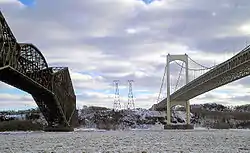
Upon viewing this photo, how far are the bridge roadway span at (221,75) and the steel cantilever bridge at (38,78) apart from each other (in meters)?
23.2

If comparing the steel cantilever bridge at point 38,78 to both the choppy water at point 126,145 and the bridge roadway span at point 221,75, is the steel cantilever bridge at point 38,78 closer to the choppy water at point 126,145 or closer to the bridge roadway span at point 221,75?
the choppy water at point 126,145

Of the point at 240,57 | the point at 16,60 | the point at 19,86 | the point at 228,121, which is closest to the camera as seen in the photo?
the point at 16,60

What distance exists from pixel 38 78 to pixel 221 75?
28.3 meters

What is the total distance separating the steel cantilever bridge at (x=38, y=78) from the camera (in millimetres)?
55531

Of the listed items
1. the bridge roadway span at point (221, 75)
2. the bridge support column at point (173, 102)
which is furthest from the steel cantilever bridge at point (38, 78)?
the bridge roadway span at point (221, 75)

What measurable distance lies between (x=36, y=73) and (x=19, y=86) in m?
4.01

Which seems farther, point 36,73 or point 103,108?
point 103,108

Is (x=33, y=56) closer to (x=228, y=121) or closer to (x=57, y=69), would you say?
(x=57, y=69)

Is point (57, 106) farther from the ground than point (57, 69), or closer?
closer

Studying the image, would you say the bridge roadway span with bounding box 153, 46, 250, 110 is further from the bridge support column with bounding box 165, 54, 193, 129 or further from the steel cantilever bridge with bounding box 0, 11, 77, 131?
the steel cantilever bridge with bounding box 0, 11, 77, 131

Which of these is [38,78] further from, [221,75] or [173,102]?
[173,102]

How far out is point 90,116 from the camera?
137250mm

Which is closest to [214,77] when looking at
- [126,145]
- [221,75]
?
[221,75]

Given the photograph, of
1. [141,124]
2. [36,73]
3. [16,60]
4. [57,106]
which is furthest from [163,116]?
[16,60]
